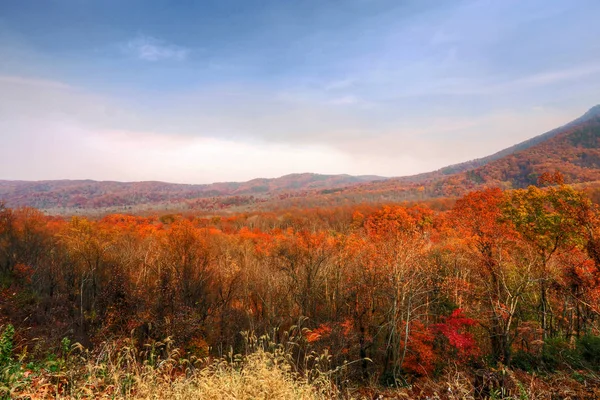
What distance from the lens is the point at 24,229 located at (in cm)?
2498

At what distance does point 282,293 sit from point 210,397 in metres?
19.0

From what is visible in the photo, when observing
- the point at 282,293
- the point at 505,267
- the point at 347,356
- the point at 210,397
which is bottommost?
the point at 347,356

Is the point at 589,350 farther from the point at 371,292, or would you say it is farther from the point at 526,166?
the point at 526,166

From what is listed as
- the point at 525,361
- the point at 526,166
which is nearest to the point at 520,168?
the point at 526,166

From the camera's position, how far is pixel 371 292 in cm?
1861

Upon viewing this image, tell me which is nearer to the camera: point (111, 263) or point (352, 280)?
point (352, 280)

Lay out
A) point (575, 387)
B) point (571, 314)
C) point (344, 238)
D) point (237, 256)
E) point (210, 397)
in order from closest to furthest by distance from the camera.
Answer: point (210, 397)
point (575, 387)
point (571, 314)
point (344, 238)
point (237, 256)

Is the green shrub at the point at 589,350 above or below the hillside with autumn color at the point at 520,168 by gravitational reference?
below

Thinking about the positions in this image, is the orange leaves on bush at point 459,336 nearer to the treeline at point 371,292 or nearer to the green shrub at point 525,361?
the treeline at point 371,292

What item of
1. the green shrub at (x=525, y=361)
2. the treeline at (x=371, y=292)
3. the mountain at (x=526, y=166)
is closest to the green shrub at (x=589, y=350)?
the treeline at (x=371, y=292)

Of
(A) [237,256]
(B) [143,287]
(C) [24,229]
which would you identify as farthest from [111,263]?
(A) [237,256]

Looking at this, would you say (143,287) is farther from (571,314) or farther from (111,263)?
(571,314)

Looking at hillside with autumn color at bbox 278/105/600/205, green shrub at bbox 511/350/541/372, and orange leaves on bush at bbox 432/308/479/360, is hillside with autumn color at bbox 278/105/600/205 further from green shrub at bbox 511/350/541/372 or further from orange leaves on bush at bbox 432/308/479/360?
green shrub at bbox 511/350/541/372

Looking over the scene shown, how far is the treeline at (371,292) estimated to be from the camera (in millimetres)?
15164
